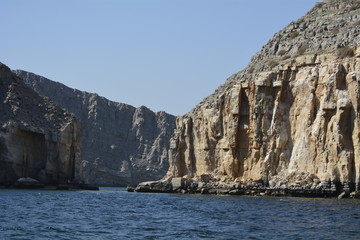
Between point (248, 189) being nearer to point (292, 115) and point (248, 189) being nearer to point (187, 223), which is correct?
point (292, 115)

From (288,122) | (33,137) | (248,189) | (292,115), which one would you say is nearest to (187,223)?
(248,189)

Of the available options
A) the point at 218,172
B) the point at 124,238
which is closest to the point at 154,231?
the point at 124,238

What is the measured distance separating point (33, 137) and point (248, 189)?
48.8 m

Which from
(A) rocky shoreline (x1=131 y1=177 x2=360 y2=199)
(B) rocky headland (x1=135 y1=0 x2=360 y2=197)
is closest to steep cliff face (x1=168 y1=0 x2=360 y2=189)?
(B) rocky headland (x1=135 y1=0 x2=360 y2=197)

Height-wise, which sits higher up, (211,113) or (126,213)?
(211,113)

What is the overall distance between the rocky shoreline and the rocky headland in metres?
0.12

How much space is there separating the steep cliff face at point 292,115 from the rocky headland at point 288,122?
0.13 meters

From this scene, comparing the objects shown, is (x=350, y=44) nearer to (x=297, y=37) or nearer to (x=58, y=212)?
(x=297, y=37)

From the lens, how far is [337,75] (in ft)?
255

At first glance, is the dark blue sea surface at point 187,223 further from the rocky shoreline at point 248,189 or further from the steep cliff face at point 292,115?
the steep cliff face at point 292,115

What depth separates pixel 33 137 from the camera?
119 m

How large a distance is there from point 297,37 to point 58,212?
5755 centimetres

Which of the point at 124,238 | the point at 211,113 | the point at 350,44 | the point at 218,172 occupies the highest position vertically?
the point at 350,44

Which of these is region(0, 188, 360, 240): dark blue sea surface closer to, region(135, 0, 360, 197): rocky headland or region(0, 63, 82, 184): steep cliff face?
region(135, 0, 360, 197): rocky headland
